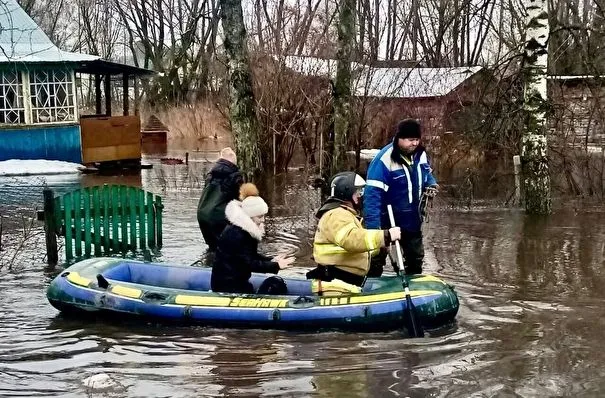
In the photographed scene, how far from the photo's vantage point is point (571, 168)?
15.7 meters

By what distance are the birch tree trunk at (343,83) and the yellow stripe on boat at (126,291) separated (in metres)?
10.1

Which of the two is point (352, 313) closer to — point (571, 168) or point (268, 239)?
point (268, 239)

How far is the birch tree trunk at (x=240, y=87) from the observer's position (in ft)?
53.3

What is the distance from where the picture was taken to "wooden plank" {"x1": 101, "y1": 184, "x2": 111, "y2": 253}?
10.9 m

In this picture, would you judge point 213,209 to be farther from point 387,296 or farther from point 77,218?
point 387,296

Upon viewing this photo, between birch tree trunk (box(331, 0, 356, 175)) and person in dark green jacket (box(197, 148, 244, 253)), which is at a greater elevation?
birch tree trunk (box(331, 0, 356, 175))

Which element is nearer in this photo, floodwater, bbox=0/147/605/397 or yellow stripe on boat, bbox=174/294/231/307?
floodwater, bbox=0/147/605/397

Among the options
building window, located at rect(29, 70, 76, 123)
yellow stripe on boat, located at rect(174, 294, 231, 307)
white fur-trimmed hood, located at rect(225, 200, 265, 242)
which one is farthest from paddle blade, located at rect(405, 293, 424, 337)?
building window, located at rect(29, 70, 76, 123)

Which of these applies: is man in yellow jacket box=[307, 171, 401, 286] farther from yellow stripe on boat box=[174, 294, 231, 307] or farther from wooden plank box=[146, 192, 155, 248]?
wooden plank box=[146, 192, 155, 248]

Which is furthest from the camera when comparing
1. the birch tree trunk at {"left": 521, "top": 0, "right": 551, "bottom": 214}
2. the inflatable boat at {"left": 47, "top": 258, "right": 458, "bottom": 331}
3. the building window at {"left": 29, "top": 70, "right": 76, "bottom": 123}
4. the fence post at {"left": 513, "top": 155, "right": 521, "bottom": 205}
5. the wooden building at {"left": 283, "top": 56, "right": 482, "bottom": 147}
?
the building window at {"left": 29, "top": 70, "right": 76, "bottom": 123}

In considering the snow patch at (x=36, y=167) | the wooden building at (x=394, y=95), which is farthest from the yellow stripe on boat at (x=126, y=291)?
the snow patch at (x=36, y=167)

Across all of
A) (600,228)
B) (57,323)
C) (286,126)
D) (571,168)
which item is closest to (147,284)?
(57,323)

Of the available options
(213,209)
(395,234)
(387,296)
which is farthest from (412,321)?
(213,209)

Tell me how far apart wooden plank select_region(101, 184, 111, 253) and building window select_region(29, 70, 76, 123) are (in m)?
13.3
